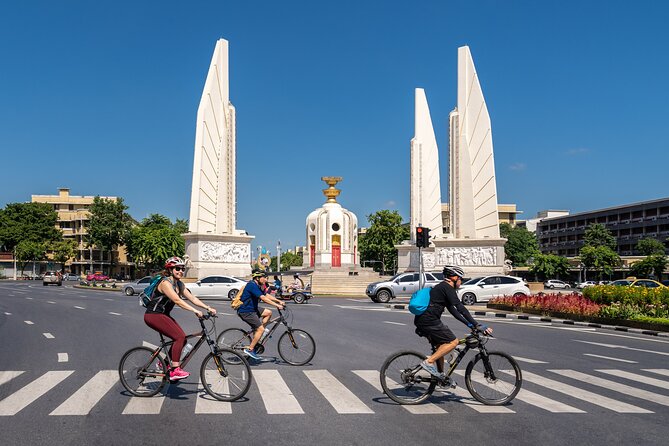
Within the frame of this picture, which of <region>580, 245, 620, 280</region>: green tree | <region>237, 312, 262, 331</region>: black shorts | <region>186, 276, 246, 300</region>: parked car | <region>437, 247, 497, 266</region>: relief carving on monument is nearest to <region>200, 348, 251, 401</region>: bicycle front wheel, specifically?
<region>237, 312, 262, 331</region>: black shorts

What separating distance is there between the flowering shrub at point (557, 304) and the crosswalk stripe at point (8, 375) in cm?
1839

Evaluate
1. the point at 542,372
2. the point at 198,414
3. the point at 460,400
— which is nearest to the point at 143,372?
the point at 198,414

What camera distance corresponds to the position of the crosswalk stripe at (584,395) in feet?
25.9

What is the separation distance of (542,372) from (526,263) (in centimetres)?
9691

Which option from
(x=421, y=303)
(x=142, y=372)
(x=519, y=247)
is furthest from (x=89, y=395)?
(x=519, y=247)

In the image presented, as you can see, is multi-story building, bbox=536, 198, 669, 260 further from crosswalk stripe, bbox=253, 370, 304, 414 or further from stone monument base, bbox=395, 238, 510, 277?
crosswalk stripe, bbox=253, 370, 304, 414

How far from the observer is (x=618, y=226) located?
308 ft

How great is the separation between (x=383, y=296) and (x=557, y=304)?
10894mm

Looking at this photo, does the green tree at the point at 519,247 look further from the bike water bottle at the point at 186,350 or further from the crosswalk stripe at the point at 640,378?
the bike water bottle at the point at 186,350

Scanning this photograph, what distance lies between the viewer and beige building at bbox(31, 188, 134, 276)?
104 metres

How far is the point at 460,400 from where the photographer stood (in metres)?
8.27

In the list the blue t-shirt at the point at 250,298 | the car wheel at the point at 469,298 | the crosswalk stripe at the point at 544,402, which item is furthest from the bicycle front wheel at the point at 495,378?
the car wheel at the point at 469,298

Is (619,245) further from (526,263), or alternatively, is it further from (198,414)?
(198,414)

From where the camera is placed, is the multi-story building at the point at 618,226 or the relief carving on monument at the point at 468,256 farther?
the multi-story building at the point at 618,226
